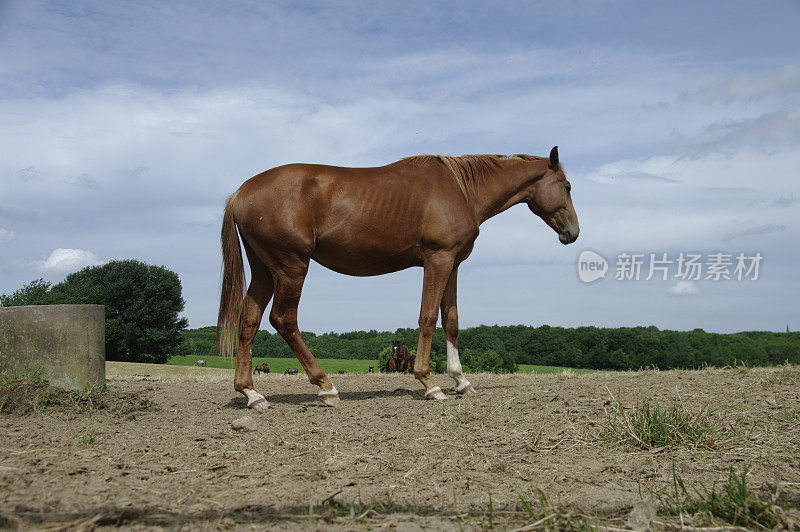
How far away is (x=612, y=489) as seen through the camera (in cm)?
308

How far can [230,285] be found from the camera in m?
6.60

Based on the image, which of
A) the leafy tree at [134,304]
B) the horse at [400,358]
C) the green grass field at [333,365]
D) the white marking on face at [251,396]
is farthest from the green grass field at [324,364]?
the white marking on face at [251,396]

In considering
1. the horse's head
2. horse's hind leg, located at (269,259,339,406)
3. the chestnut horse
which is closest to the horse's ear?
the horse's head

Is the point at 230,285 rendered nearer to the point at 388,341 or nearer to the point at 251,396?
the point at 251,396

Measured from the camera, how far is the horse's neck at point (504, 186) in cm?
726

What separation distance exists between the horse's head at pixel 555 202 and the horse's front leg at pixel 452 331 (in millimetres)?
1540

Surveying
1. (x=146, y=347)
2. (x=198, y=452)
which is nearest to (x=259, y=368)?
(x=198, y=452)

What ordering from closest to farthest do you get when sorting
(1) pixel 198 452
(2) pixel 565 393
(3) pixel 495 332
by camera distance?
(1) pixel 198 452 → (2) pixel 565 393 → (3) pixel 495 332

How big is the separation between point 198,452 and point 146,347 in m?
29.9

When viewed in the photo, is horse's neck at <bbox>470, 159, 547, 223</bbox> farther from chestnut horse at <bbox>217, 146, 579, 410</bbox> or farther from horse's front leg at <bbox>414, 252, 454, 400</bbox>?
horse's front leg at <bbox>414, 252, 454, 400</bbox>

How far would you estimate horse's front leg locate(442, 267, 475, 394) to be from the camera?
23.0ft

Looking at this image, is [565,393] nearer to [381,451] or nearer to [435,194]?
[435,194]

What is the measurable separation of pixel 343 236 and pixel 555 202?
3036 mm

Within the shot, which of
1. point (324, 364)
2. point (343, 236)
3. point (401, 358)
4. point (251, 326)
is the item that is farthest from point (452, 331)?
point (324, 364)
